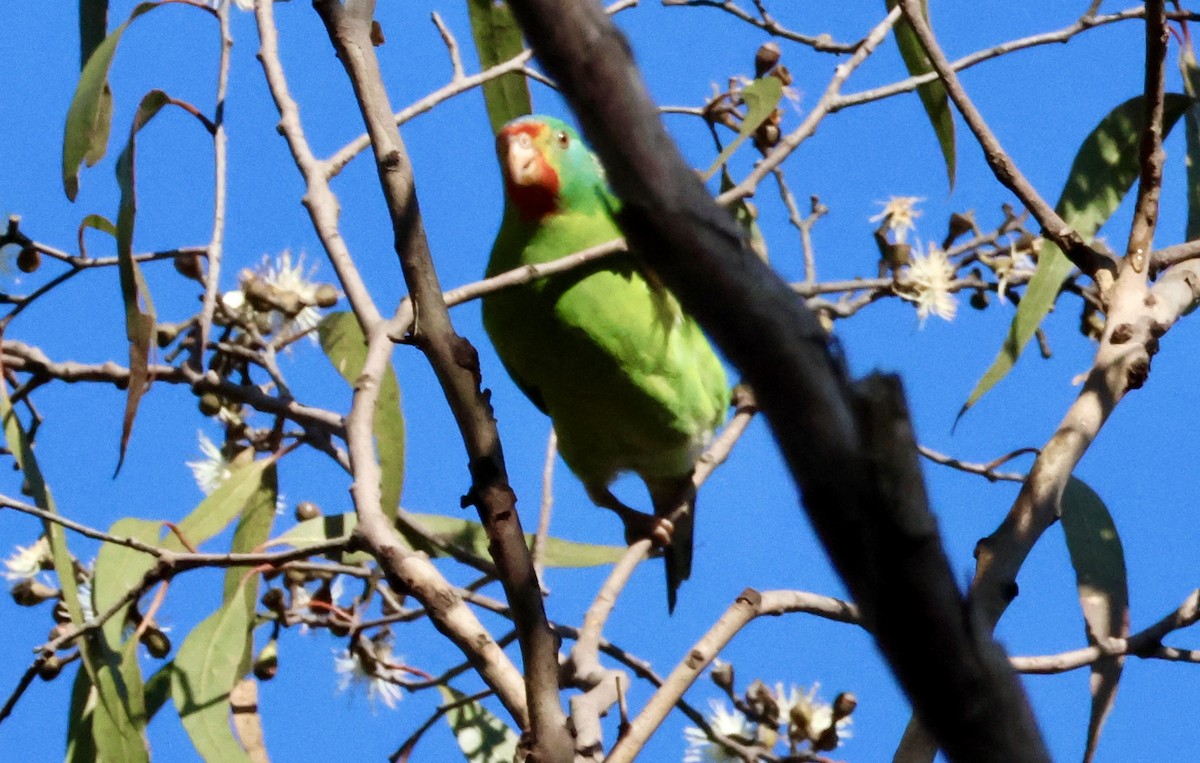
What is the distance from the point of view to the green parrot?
281 cm

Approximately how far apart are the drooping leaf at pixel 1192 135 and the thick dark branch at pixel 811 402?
1.82 m

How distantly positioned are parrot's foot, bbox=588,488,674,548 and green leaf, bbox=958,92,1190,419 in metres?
1.15

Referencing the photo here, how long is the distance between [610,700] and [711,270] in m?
1.04

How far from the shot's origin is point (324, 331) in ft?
7.82

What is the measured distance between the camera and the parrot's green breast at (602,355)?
2.80m

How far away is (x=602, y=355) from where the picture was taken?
282 cm

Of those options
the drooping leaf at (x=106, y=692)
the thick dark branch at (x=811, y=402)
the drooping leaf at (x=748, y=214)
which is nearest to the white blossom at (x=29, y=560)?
the drooping leaf at (x=106, y=692)

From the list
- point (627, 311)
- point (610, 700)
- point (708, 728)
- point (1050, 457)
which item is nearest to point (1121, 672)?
point (1050, 457)

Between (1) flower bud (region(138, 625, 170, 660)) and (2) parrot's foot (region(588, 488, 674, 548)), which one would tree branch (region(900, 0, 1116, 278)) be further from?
(1) flower bud (region(138, 625, 170, 660))

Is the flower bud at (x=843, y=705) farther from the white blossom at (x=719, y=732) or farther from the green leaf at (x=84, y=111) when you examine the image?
the green leaf at (x=84, y=111)

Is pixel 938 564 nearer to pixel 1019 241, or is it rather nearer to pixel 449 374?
pixel 449 374

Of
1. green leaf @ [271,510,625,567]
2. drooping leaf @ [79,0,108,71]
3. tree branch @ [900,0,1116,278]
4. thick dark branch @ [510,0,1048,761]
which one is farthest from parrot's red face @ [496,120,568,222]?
thick dark branch @ [510,0,1048,761]

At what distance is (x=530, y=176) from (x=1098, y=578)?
1617 millimetres

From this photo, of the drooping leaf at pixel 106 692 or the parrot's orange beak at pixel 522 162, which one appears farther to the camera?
the parrot's orange beak at pixel 522 162
